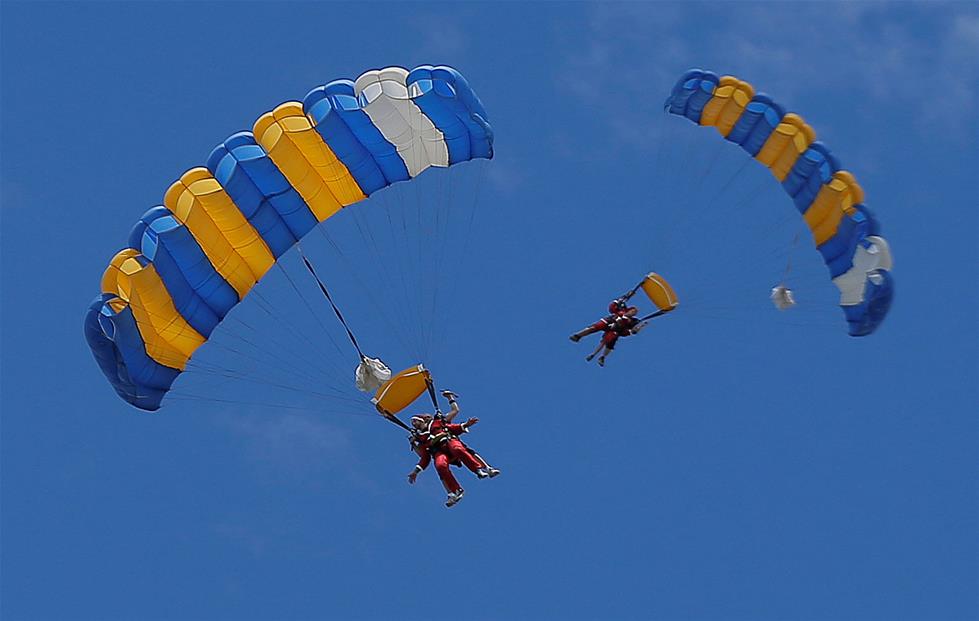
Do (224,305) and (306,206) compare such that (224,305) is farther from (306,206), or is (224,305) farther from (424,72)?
(424,72)

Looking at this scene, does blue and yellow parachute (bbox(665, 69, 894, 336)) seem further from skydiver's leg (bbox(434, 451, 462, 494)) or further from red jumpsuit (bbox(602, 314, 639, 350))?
skydiver's leg (bbox(434, 451, 462, 494))

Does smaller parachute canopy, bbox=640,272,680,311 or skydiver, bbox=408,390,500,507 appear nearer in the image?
skydiver, bbox=408,390,500,507

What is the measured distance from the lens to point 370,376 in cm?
2345

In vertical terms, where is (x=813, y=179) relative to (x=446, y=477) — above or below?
above

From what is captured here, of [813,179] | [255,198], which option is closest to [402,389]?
[255,198]

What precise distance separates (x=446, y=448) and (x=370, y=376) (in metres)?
1.60

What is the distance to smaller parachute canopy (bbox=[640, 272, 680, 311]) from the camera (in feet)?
85.0

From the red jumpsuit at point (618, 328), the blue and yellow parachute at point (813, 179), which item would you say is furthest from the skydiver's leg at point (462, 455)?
the blue and yellow parachute at point (813, 179)

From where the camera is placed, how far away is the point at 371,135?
2314cm

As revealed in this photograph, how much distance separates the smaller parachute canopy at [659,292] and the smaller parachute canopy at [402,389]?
416 cm

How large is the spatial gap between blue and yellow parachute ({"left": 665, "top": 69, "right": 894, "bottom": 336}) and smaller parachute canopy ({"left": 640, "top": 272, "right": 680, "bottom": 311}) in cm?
211

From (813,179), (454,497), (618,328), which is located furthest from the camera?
(618,328)

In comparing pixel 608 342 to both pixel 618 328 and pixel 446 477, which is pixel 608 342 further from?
pixel 446 477

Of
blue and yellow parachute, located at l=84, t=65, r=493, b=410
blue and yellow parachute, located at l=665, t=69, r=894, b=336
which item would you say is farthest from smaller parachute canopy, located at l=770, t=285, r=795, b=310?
blue and yellow parachute, located at l=84, t=65, r=493, b=410
